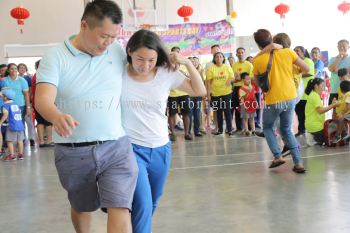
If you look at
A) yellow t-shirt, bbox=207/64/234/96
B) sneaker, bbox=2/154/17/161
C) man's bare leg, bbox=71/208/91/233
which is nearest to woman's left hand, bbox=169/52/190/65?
man's bare leg, bbox=71/208/91/233

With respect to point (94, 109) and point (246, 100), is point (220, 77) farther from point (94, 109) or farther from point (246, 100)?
point (94, 109)

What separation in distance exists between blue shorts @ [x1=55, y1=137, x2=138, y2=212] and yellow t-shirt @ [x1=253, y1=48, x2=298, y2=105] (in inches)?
96.2

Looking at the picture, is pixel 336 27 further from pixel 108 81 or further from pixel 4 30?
pixel 108 81

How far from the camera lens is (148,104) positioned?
2.15 meters

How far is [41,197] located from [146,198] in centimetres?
215

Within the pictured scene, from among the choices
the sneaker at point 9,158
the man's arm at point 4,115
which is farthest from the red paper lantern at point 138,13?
the sneaker at point 9,158

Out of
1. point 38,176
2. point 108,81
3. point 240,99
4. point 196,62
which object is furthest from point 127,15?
point 108,81

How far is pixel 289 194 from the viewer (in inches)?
140

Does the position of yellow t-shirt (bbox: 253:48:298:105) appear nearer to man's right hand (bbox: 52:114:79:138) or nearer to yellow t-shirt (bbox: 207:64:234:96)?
man's right hand (bbox: 52:114:79:138)

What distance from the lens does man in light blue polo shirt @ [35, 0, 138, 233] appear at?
1.85 m

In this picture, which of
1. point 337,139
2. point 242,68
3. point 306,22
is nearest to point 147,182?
point 337,139

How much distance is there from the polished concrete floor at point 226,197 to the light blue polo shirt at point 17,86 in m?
1.77

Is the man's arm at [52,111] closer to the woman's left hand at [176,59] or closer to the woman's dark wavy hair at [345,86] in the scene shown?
the woman's left hand at [176,59]

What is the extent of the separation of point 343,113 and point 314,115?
37cm
